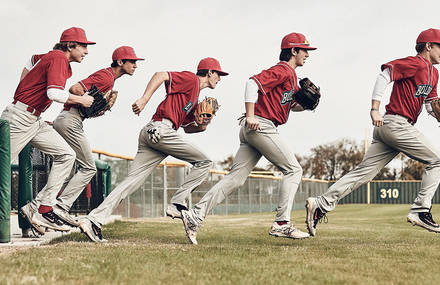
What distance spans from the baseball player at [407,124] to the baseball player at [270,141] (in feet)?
1.85

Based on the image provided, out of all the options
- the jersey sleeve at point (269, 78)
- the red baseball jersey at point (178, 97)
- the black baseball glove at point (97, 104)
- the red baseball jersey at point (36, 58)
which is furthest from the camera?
the black baseball glove at point (97, 104)

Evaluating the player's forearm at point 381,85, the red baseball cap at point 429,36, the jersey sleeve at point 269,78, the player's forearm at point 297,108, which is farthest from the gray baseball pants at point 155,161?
the red baseball cap at point 429,36

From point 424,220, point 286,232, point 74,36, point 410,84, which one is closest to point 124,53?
point 74,36

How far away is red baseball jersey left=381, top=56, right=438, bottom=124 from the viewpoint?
21.5 ft

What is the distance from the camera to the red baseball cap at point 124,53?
6.86 m

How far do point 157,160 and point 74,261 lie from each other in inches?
90.3

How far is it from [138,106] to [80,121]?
1120mm

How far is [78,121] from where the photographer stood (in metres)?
6.86

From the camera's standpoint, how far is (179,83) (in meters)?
6.46

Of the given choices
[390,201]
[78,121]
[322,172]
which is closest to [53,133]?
[78,121]

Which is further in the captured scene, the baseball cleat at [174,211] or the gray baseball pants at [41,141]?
the baseball cleat at [174,211]

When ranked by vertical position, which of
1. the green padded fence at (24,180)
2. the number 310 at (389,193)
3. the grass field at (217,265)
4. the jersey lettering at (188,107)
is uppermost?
the jersey lettering at (188,107)

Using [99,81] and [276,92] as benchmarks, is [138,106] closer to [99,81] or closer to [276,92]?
[99,81]

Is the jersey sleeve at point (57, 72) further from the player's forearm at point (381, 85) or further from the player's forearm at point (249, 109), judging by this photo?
the player's forearm at point (381, 85)
